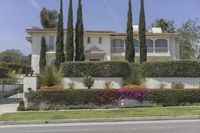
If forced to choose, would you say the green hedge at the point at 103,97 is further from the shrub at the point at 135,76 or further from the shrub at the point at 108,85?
the shrub at the point at 135,76

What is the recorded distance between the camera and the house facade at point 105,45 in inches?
2087

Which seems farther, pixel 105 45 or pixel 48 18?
pixel 48 18

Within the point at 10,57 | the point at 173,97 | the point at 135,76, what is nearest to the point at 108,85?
the point at 135,76

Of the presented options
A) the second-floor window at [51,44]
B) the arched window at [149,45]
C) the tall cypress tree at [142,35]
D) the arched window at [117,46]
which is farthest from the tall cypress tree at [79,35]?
the arched window at [149,45]

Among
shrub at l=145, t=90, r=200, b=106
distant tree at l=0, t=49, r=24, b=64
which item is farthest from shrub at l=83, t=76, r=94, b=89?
distant tree at l=0, t=49, r=24, b=64

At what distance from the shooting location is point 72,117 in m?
19.9

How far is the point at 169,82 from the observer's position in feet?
105

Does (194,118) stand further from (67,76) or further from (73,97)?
(67,76)

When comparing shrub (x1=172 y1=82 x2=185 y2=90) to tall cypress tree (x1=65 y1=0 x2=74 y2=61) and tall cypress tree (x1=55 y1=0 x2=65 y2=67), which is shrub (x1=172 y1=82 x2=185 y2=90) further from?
tall cypress tree (x1=55 y1=0 x2=65 y2=67)

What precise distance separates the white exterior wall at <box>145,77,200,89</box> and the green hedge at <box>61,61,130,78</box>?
2.41 m

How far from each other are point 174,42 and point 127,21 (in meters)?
13.1

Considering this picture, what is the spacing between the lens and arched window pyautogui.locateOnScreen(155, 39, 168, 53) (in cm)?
5466

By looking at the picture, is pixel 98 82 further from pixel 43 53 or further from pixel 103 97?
pixel 43 53

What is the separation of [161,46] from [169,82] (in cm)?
2333
